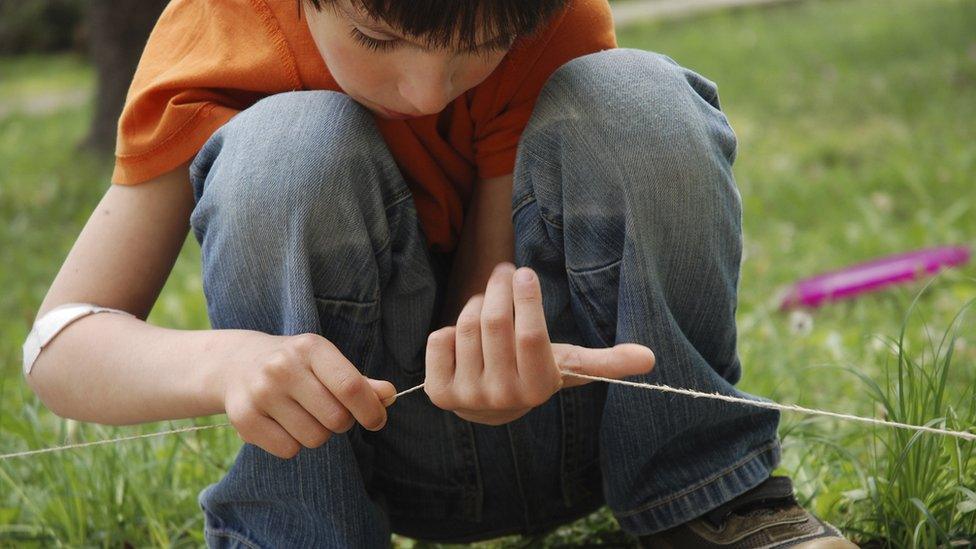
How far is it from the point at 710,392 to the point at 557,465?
0.20 metres

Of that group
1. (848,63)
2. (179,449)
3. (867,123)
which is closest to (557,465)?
(179,449)

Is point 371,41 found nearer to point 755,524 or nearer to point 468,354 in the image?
point 468,354

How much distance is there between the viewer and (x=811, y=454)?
1.30m

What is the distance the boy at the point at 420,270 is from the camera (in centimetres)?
91

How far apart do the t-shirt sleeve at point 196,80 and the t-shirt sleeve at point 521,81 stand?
193 mm

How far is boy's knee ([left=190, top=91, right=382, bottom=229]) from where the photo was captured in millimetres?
940

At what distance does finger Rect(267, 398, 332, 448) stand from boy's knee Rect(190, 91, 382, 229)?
0.56 feet

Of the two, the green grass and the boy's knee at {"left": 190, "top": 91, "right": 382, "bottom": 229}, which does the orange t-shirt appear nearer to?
the boy's knee at {"left": 190, "top": 91, "right": 382, "bottom": 229}

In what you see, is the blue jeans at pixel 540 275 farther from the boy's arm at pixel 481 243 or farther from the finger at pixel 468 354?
the finger at pixel 468 354

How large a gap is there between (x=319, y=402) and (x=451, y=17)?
32cm

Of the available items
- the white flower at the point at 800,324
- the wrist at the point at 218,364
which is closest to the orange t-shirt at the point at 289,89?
the wrist at the point at 218,364

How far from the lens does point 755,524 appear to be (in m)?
1.02

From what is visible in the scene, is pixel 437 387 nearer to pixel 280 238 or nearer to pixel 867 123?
pixel 280 238

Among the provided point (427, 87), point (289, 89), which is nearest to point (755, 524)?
point (427, 87)
